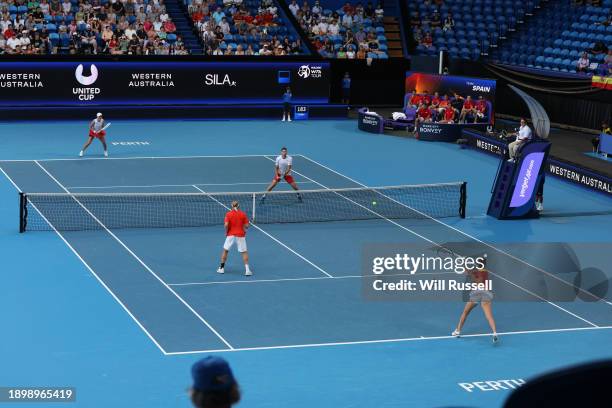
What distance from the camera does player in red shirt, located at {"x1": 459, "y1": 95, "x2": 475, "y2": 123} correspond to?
4372cm

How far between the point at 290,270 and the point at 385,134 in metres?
23.6

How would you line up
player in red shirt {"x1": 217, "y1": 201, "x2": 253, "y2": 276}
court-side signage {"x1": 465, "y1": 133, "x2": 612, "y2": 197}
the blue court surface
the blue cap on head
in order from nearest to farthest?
1. the blue cap on head
2. the blue court surface
3. player in red shirt {"x1": 217, "y1": 201, "x2": 253, "y2": 276}
4. court-side signage {"x1": 465, "y1": 133, "x2": 612, "y2": 197}

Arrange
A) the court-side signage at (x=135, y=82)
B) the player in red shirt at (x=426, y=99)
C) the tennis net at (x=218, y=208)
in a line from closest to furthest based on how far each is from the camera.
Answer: the tennis net at (x=218, y=208)
the player in red shirt at (x=426, y=99)
the court-side signage at (x=135, y=82)

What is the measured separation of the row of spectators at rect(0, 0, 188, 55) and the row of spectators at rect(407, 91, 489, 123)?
12563mm

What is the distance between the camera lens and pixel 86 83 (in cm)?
4706

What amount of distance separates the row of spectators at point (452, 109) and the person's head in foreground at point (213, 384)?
4226 cm

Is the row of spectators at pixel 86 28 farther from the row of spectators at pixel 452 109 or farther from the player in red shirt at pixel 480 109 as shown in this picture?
the player in red shirt at pixel 480 109

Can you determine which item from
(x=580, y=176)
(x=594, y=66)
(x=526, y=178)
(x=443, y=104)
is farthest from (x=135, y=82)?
(x=526, y=178)

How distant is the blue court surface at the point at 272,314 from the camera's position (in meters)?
15.6

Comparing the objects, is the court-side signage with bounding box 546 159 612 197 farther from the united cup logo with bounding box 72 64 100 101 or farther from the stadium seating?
the united cup logo with bounding box 72 64 100 101

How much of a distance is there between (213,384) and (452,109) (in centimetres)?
4238

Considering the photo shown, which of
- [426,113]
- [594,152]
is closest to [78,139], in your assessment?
[426,113]

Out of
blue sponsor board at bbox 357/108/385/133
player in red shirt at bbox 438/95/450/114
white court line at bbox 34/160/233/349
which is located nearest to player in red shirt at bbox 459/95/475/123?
player in red shirt at bbox 438/95/450/114

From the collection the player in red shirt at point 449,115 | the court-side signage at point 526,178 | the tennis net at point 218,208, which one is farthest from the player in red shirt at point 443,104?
the court-side signage at point 526,178
